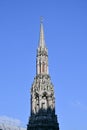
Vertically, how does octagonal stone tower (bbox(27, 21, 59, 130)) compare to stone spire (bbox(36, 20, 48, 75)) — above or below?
below

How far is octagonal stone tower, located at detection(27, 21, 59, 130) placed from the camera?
65.1 m

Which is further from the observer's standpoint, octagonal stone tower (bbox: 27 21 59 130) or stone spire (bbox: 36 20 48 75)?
stone spire (bbox: 36 20 48 75)

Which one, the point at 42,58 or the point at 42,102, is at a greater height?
the point at 42,58

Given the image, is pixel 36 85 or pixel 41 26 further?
pixel 41 26

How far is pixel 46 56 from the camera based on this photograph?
7281cm

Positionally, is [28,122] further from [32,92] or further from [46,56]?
[46,56]

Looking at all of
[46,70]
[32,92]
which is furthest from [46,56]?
[32,92]

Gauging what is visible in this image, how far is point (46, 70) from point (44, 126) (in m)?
12.2

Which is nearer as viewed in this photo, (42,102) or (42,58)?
(42,102)

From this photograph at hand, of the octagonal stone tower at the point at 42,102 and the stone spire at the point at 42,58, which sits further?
the stone spire at the point at 42,58

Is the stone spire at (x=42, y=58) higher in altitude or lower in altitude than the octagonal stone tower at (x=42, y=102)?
higher

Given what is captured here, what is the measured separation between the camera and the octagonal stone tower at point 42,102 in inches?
2562

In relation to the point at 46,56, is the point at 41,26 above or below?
above

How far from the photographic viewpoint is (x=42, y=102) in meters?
66.7
